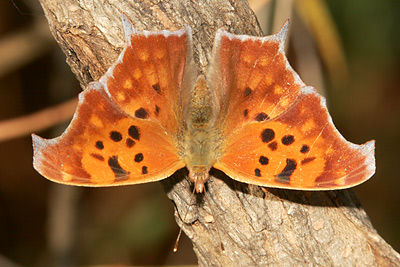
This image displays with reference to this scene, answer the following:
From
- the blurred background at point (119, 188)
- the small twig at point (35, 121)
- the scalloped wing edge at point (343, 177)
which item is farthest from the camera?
the blurred background at point (119, 188)

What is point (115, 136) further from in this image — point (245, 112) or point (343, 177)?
point (343, 177)

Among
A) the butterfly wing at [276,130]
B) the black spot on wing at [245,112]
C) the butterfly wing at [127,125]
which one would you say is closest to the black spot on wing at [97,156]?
the butterfly wing at [127,125]

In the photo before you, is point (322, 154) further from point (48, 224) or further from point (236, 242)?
point (48, 224)

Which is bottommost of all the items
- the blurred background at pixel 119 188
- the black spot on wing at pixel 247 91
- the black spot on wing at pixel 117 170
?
the blurred background at pixel 119 188

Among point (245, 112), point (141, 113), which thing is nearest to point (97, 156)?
point (141, 113)

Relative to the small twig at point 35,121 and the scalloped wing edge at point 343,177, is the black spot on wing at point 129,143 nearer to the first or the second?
the scalloped wing edge at point 343,177

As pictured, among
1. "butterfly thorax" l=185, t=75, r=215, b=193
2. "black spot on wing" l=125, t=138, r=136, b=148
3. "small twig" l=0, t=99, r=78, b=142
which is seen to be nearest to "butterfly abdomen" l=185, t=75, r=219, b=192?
"butterfly thorax" l=185, t=75, r=215, b=193

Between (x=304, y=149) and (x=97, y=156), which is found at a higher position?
(x=304, y=149)
